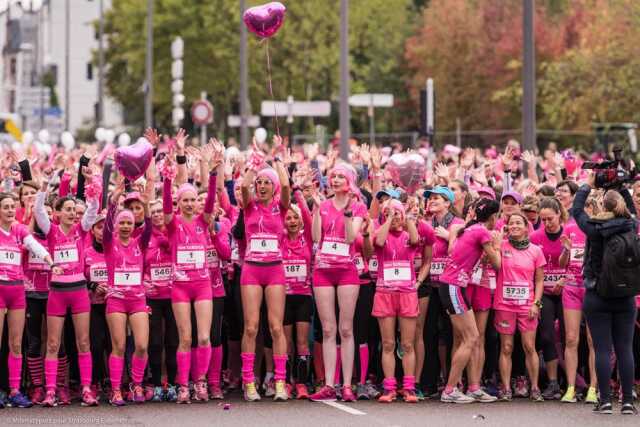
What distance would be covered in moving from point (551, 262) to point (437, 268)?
3.33ft

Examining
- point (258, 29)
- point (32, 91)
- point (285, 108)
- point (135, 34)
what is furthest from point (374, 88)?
point (258, 29)

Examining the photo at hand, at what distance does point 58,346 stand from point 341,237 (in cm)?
260

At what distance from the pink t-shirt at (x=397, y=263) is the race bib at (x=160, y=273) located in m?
1.85

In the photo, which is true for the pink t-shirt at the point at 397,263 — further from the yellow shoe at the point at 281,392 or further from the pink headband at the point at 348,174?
the yellow shoe at the point at 281,392

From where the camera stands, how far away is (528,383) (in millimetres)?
14312

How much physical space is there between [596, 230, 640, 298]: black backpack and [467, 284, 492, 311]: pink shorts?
146cm

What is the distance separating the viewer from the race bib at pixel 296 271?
14.3 metres

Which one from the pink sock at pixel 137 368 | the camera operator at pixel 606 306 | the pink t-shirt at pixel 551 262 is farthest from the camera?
the pink t-shirt at pixel 551 262

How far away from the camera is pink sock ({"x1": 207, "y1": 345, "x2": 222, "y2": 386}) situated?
14.1 metres

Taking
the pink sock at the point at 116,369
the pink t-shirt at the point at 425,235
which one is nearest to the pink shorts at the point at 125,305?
the pink sock at the point at 116,369

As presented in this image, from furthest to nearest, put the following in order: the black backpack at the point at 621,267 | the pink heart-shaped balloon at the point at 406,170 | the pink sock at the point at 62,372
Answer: the pink heart-shaped balloon at the point at 406,170
the pink sock at the point at 62,372
the black backpack at the point at 621,267

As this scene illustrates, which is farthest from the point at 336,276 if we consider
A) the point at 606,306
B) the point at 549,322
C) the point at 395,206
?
the point at 606,306

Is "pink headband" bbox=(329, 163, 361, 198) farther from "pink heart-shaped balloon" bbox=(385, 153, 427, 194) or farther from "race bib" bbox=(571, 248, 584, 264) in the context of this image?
"race bib" bbox=(571, 248, 584, 264)

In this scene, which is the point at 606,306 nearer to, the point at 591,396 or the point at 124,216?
the point at 591,396
